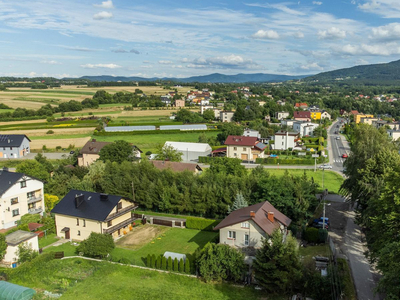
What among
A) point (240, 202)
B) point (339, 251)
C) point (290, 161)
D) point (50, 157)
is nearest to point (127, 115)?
point (50, 157)

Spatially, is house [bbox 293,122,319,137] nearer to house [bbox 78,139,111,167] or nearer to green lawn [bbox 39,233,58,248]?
→ house [bbox 78,139,111,167]

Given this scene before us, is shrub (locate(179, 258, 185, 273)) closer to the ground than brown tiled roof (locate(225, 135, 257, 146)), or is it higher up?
closer to the ground

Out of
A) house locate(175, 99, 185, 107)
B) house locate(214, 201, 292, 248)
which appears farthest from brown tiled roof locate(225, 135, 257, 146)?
house locate(175, 99, 185, 107)

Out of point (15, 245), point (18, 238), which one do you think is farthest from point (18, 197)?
point (15, 245)

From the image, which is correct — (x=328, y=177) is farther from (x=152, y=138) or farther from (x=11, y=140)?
(x=11, y=140)

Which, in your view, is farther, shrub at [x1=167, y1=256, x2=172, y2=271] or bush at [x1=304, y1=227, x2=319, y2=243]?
bush at [x1=304, y1=227, x2=319, y2=243]

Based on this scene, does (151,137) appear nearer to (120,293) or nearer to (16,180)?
(16,180)
